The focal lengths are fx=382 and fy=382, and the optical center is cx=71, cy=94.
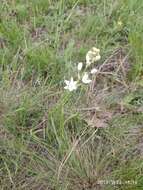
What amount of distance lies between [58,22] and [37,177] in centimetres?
116

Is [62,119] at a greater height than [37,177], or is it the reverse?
[62,119]

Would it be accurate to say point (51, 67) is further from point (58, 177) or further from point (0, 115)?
point (58, 177)

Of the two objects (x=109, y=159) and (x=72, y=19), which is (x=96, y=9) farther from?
(x=109, y=159)

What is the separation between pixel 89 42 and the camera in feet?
8.11

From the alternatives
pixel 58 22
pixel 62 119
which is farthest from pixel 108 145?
pixel 58 22

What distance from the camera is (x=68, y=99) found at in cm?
209

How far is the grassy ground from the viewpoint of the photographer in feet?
6.03

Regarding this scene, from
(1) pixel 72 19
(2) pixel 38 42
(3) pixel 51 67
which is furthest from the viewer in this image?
(1) pixel 72 19

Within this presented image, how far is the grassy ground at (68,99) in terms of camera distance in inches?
72.4

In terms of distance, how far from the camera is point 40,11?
265 cm

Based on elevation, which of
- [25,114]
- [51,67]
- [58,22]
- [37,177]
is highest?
[58,22]

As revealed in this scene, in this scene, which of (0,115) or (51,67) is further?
(51,67)

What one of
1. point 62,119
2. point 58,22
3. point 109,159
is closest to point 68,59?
point 58,22

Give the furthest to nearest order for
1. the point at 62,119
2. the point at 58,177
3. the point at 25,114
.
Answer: the point at 25,114 → the point at 62,119 → the point at 58,177
